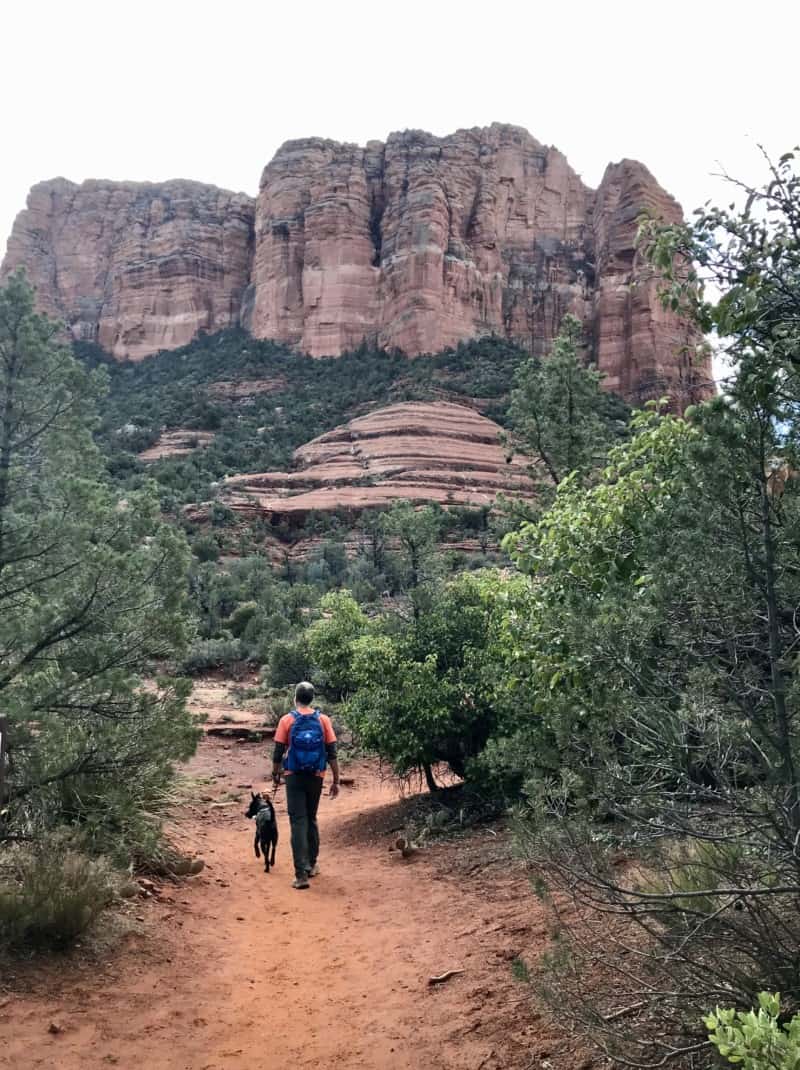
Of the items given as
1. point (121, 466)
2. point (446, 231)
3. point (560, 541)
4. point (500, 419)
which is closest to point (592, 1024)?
point (560, 541)

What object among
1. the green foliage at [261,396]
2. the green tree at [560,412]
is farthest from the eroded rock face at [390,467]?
the green tree at [560,412]

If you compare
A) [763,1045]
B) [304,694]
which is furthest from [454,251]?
[763,1045]

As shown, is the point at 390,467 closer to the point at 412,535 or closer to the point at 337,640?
the point at 412,535

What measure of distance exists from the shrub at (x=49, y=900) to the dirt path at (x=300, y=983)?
0.58ft

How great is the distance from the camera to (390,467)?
178ft

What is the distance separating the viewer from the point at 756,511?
117 inches

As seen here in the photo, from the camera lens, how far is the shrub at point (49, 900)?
424cm

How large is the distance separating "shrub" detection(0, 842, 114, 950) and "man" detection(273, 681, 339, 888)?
1.97 metres

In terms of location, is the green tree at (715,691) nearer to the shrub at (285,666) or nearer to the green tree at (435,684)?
the green tree at (435,684)

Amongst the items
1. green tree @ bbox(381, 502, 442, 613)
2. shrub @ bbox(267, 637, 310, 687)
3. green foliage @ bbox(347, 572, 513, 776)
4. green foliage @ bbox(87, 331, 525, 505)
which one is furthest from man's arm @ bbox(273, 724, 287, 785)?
green foliage @ bbox(87, 331, 525, 505)

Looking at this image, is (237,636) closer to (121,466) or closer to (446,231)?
(121,466)

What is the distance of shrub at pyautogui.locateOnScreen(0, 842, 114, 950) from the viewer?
4.24 m

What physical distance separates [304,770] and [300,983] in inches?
88.5

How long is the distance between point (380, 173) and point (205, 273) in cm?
2184
